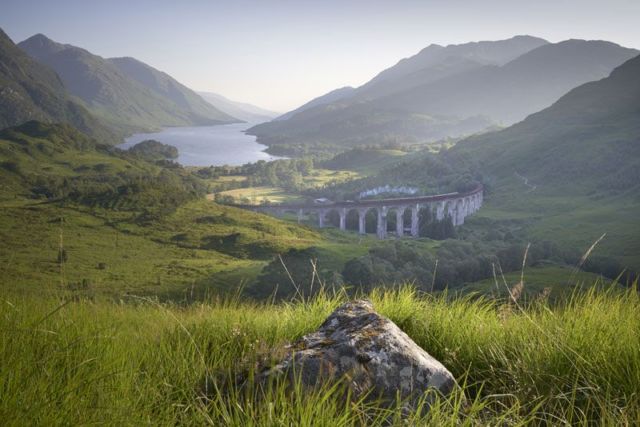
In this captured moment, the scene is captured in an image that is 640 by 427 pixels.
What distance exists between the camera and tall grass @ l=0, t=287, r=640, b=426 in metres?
3.00

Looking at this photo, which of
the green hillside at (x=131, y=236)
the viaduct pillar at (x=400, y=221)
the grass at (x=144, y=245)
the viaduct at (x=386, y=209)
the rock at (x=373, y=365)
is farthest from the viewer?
the viaduct at (x=386, y=209)

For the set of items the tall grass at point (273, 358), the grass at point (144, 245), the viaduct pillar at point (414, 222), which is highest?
the tall grass at point (273, 358)

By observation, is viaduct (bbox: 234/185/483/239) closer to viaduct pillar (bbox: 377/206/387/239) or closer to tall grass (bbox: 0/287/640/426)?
viaduct pillar (bbox: 377/206/387/239)

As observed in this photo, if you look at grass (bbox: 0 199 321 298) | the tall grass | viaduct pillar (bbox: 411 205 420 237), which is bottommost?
viaduct pillar (bbox: 411 205 420 237)

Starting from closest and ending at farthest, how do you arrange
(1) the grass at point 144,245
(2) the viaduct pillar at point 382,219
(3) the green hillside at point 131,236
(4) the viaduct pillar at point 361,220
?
(1) the grass at point 144,245, (3) the green hillside at point 131,236, (2) the viaduct pillar at point 382,219, (4) the viaduct pillar at point 361,220

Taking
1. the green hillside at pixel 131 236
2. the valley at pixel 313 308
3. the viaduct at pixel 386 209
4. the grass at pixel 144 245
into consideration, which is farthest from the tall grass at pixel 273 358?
the viaduct at pixel 386 209

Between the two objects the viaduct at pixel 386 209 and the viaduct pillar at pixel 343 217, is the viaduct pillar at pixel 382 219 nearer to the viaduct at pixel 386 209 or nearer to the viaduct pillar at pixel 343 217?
the viaduct at pixel 386 209

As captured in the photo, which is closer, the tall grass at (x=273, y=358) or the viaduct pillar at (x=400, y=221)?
the tall grass at (x=273, y=358)

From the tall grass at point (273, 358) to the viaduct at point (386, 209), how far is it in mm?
150734

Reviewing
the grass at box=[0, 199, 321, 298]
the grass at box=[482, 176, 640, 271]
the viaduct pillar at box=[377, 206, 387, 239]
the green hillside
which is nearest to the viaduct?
the viaduct pillar at box=[377, 206, 387, 239]

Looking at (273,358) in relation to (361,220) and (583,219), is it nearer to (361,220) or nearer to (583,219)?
(361,220)

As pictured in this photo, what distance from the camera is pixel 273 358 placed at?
4.11m

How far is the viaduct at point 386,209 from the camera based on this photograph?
6334 inches

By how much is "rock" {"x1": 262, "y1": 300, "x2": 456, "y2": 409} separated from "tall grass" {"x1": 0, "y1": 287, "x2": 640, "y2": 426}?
0.17 metres
